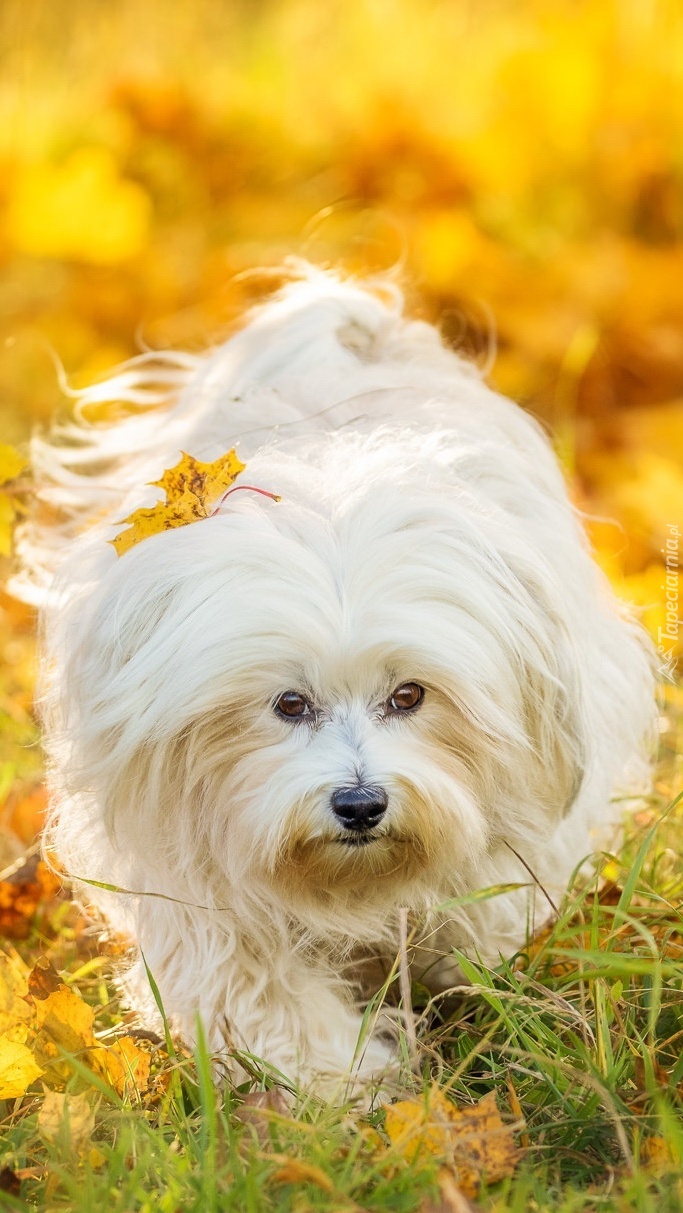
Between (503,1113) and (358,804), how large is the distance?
469 mm

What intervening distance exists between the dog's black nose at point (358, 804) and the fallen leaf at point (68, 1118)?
1.76 feet

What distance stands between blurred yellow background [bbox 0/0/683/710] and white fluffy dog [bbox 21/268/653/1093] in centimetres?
239

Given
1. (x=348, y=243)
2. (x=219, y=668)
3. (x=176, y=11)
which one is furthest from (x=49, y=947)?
(x=176, y=11)

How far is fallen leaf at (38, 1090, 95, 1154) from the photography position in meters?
1.89

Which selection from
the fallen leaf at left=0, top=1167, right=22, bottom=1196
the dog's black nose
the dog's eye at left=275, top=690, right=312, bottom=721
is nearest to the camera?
the fallen leaf at left=0, top=1167, right=22, bottom=1196

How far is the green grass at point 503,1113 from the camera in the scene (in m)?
1.70

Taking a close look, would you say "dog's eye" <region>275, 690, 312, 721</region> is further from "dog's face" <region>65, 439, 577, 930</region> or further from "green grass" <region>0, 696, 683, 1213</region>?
"green grass" <region>0, 696, 683, 1213</region>

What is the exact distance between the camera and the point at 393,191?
6309 millimetres

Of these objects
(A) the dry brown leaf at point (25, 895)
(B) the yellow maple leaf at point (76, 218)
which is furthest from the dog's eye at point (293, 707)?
(B) the yellow maple leaf at point (76, 218)

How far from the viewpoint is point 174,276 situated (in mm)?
6004

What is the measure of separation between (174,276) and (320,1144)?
15.5 ft

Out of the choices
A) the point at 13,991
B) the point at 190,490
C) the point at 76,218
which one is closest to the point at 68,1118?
the point at 13,991

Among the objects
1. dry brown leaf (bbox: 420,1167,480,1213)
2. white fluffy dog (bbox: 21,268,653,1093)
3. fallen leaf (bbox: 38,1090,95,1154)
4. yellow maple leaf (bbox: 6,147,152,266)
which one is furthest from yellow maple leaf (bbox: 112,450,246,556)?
yellow maple leaf (bbox: 6,147,152,266)

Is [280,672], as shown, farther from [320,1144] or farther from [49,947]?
A: [49,947]
